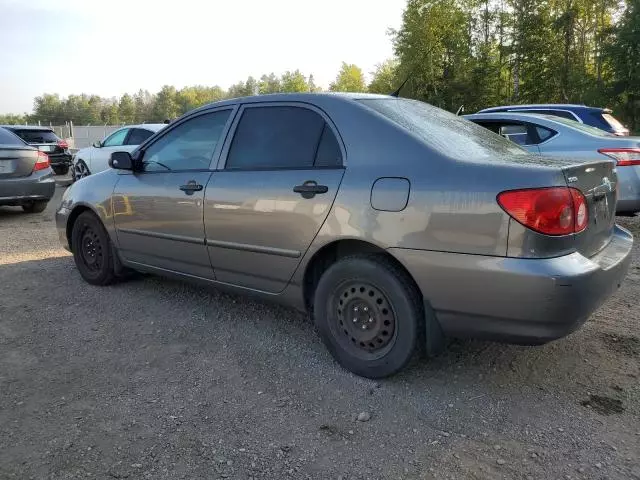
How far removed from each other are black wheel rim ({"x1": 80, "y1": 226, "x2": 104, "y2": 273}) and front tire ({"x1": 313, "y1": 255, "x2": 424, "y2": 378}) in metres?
2.49

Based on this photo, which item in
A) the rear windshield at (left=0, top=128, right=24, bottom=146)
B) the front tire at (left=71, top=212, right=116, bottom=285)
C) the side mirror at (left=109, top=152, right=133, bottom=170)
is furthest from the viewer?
the rear windshield at (left=0, top=128, right=24, bottom=146)

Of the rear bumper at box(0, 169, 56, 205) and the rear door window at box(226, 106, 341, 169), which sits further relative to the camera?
the rear bumper at box(0, 169, 56, 205)

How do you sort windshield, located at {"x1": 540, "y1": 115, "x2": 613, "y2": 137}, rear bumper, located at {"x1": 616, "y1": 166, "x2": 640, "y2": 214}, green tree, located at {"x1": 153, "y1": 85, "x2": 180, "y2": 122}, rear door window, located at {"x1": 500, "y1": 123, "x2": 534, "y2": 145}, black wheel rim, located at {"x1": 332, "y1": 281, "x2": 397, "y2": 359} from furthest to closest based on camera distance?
1. green tree, located at {"x1": 153, "y1": 85, "x2": 180, "y2": 122}
2. rear door window, located at {"x1": 500, "y1": 123, "x2": 534, "y2": 145}
3. windshield, located at {"x1": 540, "y1": 115, "x2": 613, "y2": 137}
4. rear bumper, located at {"x1": 616, "y1": 166, "x2": 640, "y2": 214}
5. black wheel rim, located at {"x1": 332, "y1": 281, "x2": 397, "y2": 359}

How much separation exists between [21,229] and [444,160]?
23.5 feet

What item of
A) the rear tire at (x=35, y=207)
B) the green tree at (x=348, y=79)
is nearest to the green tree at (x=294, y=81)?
the green tree at (x=348, y=79)

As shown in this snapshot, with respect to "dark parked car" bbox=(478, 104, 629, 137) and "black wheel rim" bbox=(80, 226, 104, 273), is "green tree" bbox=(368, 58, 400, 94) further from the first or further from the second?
"black wheel rim" bbox=(80, 226, 104, 273)

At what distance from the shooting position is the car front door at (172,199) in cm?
383

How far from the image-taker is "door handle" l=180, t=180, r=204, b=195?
3.77 m

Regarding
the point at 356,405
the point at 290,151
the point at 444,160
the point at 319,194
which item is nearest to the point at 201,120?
the point at 290,151

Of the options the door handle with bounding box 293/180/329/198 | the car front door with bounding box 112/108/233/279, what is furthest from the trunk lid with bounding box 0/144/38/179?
the door handle with bounding box 293/180/329/198

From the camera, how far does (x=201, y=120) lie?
403 cm

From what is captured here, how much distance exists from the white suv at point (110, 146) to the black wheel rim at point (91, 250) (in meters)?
6.18

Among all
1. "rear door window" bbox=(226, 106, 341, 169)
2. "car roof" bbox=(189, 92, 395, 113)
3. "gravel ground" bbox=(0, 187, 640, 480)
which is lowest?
"gravel ground" bbox=(0, 187, 640, 480)

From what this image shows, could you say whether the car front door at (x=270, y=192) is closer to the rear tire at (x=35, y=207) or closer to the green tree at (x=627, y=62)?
the rear tire at (x=35, y=207)
